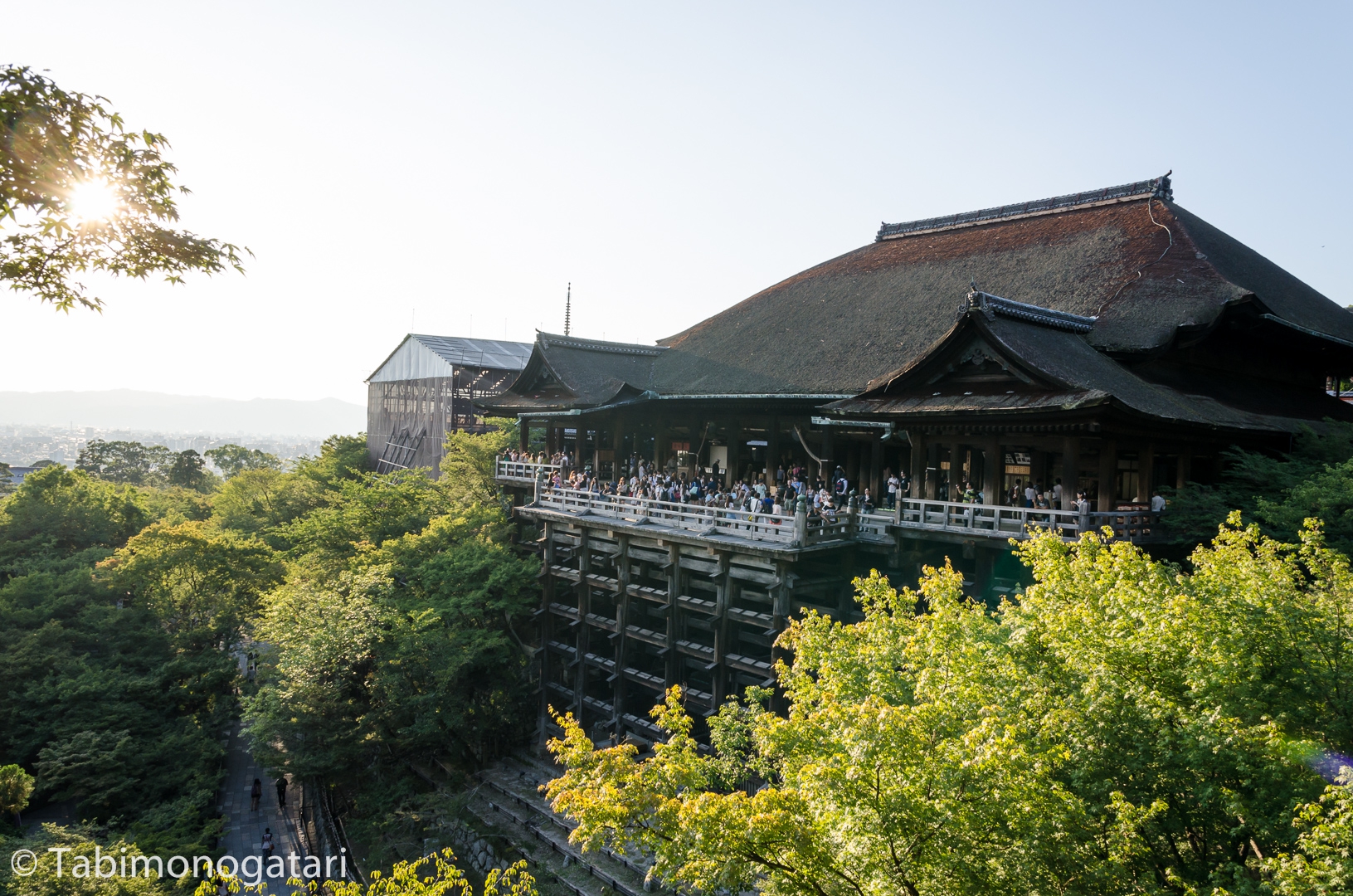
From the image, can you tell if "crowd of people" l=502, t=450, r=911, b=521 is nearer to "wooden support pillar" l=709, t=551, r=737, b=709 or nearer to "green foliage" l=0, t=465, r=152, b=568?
"wooden support pillar" l=709, t=551, r=737, b=709

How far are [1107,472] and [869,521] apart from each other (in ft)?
17.6

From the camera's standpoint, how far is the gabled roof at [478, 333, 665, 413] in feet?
91.0

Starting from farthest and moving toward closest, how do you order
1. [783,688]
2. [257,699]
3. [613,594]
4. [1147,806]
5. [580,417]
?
[580,417] < [613,594] < [257,699] < [783,688] < [1147,806]

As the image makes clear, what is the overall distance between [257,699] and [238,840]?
4356 millimetres

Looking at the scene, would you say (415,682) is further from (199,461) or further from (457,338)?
(199,461)

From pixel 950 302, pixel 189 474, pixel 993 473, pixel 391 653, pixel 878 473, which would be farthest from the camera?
pixel 189 474

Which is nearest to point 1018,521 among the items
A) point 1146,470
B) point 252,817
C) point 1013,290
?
point 1146,470

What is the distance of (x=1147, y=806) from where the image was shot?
8.44m

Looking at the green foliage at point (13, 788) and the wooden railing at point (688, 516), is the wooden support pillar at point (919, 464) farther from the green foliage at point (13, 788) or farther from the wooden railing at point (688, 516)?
the green foliage at point (13, 788)

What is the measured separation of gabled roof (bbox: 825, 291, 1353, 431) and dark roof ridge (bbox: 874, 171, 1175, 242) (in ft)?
25.9

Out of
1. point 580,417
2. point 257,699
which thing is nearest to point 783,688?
point 580,417

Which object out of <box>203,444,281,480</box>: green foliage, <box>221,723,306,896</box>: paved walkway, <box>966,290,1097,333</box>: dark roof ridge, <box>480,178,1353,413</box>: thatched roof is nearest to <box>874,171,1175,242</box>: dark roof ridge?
<box>480,178,1353,413</box>: thatched roof

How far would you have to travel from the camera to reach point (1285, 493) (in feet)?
52.0

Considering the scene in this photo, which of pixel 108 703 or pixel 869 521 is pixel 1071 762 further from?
pixel 108 703
